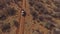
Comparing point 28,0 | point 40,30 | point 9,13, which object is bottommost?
point 40,30

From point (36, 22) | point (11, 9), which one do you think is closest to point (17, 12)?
point (11, 9)

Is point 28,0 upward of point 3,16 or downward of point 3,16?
upward

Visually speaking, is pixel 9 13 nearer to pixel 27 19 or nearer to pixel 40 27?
pixel 27 19

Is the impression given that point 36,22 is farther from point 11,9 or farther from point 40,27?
point 11,9

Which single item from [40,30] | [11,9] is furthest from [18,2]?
[40,30]

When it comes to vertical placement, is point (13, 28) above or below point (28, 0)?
below
